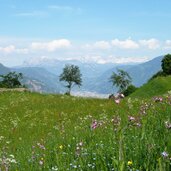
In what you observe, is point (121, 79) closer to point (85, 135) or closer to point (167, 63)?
point (167, 63)

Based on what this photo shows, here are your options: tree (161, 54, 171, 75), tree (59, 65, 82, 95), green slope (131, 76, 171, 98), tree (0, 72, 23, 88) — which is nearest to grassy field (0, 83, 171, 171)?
green slope (131, 76, 171, 98)

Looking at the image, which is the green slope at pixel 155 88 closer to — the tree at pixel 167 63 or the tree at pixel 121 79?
the tree at pixel 167 63

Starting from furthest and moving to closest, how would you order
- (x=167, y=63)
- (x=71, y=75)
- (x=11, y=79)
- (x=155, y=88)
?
(x=71, y=75), (x=11, y=79), (x=167, y=63), (x=155, y=88)

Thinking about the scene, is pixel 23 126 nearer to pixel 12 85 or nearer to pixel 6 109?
pixel 6 109

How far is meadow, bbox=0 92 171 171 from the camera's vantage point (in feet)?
20.8

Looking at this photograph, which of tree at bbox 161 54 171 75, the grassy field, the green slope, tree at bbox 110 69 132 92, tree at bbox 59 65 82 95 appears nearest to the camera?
the grassy field

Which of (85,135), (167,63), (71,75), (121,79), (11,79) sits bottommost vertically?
(11,79)

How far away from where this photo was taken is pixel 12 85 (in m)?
155

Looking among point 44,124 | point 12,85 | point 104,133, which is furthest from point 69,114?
point 12,85

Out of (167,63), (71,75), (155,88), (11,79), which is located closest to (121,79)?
(71,75)

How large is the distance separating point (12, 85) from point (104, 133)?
148m

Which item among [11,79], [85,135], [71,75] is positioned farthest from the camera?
[71,75]

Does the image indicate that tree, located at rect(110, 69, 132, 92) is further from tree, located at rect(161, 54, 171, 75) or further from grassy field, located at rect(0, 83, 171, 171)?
grassy field, located at rect(0, 83, 171, 171)

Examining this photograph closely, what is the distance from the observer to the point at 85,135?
10406 millimetres
